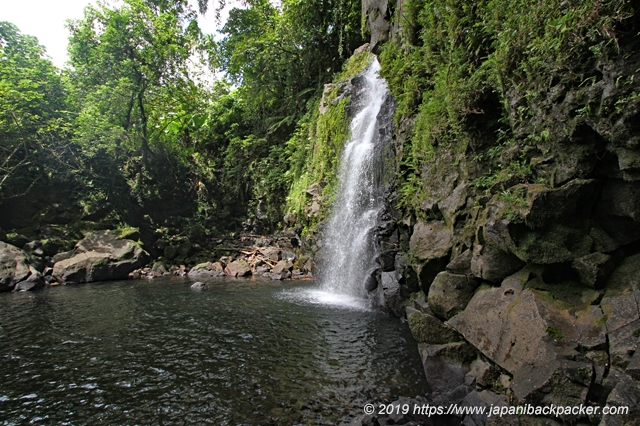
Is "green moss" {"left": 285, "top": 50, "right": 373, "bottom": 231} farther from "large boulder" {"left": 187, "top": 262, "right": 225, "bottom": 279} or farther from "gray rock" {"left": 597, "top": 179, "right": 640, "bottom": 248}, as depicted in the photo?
"gray rock" {"left": 597, "top": 179, "right": 640, "bottom": 248}

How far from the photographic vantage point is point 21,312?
10.0m

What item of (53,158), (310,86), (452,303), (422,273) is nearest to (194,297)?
(422,273)

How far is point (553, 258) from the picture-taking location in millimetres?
4547

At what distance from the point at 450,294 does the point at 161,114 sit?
92.5ft

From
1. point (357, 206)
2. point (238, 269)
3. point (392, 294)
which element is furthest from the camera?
point (238, 269)

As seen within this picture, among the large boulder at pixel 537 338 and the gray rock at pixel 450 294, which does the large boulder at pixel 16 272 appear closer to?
the gray rock at pixel 450 294

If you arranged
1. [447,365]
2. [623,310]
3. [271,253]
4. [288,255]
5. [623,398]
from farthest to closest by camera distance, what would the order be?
1. [271,253]
2. [288,255]
3. [447,365]
4. [623,310]
5. [623,398]

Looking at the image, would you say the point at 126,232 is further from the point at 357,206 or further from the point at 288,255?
the point at 357,206

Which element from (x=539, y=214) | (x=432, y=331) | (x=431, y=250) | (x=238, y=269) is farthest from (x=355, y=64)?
(x=432, y=331)

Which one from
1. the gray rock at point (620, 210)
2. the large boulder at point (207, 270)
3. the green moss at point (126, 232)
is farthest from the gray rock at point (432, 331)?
the green moss at point (126, 232)

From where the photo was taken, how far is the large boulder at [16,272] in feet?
45.1

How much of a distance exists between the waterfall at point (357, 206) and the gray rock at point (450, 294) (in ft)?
13.5

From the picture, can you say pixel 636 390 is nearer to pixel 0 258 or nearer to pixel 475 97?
pixel 475 97

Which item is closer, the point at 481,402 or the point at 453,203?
the point at 481,402
